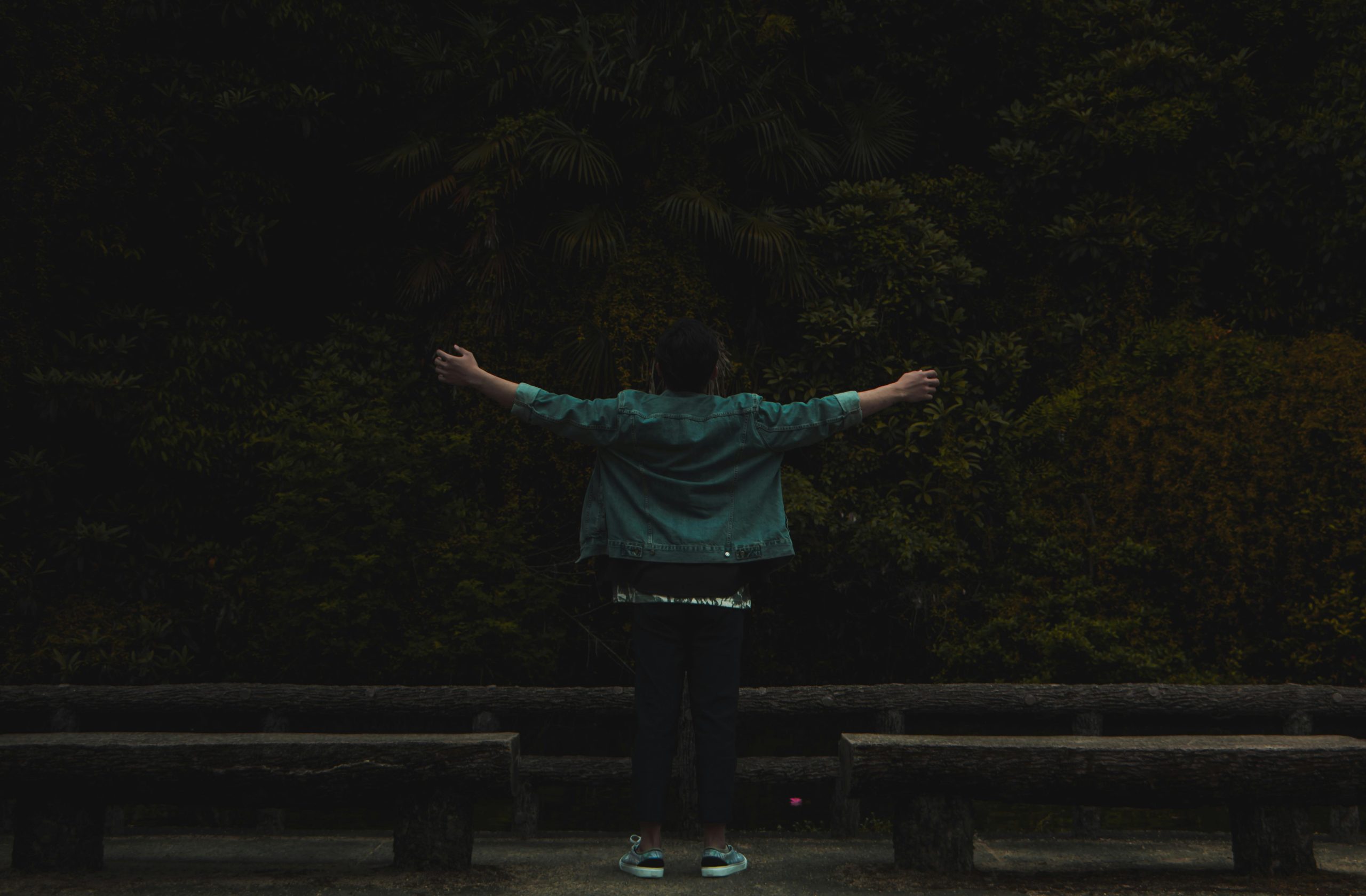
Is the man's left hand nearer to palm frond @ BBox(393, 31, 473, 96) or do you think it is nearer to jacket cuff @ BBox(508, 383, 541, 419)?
jacket cuff @ BBox(508, 383, 541, 419)

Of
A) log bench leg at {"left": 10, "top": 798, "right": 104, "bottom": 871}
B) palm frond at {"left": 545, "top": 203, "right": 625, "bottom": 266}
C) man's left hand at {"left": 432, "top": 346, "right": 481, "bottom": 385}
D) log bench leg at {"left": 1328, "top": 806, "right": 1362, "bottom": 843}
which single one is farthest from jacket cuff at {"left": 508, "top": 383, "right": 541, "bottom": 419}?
palm frond at {"left": 545, "top": 203, "right": 625, "bottom": 266}

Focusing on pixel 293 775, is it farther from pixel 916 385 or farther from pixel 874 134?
pixel 874 134

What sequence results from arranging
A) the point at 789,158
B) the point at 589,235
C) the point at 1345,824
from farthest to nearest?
the point at 789,158 < the point at 589,235 < the point at 1345,824

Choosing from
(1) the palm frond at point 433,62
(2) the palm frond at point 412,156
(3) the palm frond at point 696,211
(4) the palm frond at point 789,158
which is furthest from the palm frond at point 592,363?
(1) the palm frond at point 433,62

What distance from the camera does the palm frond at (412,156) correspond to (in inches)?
363

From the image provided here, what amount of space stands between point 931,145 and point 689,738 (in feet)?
20.6

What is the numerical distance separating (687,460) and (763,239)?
5040 mm

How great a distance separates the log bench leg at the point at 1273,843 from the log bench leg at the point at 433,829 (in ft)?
8.56

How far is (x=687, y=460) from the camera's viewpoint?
3.86m

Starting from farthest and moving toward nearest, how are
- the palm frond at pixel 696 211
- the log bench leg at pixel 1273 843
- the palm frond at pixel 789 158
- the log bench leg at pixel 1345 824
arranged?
the palm frond at pixel 789 158 < the palm frond at pixel 696 211 < the log bench leg at pixel 1345 824 < the log bench leg at pixel 1273 843

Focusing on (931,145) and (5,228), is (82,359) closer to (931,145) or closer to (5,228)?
(5,228)

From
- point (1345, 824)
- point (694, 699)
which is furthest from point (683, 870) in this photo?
point (1345, 824)

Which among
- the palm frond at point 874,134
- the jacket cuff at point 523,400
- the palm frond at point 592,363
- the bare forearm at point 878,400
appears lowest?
the jacket cuff at point 523,400

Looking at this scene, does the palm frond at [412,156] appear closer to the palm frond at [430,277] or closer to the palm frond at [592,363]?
the palm frond at [430,277]
